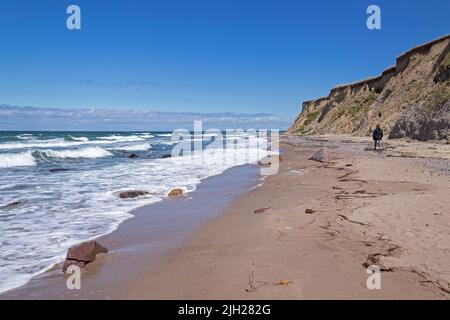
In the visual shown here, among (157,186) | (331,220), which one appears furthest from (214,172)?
(331,220)

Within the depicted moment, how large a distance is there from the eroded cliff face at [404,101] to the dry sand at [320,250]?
55.6ft

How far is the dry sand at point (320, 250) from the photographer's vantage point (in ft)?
12.6

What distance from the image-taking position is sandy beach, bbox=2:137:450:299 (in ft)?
12.8

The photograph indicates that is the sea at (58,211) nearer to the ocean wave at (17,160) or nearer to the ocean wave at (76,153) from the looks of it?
the ocean wave at (17,160)

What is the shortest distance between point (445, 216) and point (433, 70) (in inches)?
1225

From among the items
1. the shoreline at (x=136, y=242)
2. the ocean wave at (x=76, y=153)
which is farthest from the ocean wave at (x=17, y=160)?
the shoreline at (x=136, y=242)

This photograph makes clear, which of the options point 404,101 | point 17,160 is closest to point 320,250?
point 17,160

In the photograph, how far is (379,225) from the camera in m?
5.82

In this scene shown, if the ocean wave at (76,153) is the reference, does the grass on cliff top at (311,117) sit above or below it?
above

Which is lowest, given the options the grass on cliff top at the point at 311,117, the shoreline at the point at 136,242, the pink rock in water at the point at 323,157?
the shoreline at the point at 136,242

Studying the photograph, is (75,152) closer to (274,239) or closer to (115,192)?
(115,192)

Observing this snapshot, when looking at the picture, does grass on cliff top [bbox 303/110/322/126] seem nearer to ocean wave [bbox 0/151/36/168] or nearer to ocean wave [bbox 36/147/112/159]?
ocean wave [bbox 36/147/112/159]

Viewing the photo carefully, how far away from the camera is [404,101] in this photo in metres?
33.5

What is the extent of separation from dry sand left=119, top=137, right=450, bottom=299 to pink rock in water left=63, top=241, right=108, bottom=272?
1.03 metres
